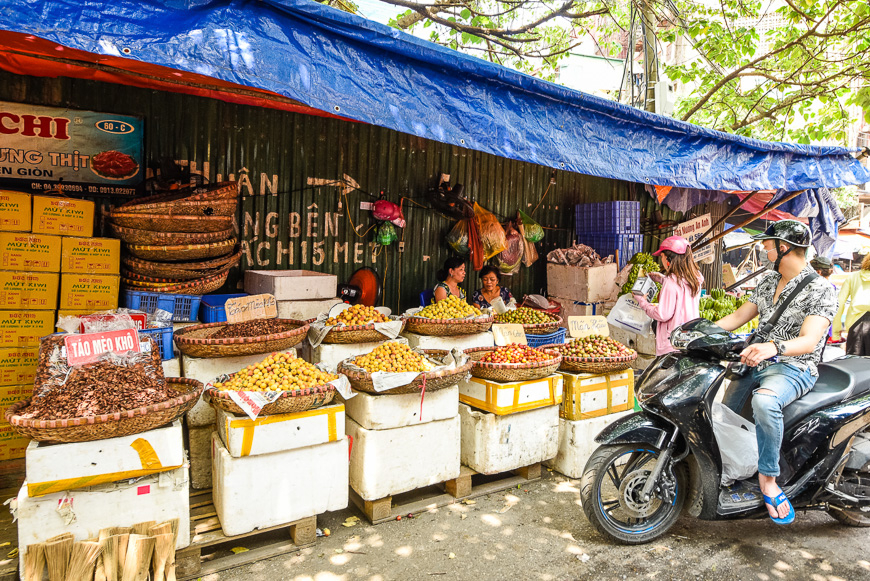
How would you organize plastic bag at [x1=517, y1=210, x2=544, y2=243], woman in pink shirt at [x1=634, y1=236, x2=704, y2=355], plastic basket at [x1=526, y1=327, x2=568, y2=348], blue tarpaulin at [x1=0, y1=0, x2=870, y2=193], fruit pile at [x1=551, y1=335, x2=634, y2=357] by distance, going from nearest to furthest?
blue tarpaulin at [x1=0, y1=0, x2=870, y2=193], fruit pile at [x1=551, y1=335, x2=634, y2=357], plastic basket at [x1=526, y1=327, x2=568, y2=348], woman in pink shirt at [x1=634, y1=236, x2=704, y2=355], plastic bag at [x1=517, y1=210, x2=544, y2=243]

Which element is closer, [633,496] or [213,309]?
[633,496]

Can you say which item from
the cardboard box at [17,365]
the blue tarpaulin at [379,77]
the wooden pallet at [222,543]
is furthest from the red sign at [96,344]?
the blue tarpaulin at [379,77]

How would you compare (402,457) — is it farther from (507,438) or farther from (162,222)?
(162,222)

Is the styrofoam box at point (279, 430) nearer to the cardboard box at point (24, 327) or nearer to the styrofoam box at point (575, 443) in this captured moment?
the cardboard box at point (24, 327)

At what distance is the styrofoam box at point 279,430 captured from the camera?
10.2 ft

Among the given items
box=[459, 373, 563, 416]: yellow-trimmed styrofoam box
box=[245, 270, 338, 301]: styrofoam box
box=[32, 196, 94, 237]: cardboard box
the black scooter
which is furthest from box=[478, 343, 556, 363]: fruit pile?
box=[32, 196, 94, 237]: cardboard box

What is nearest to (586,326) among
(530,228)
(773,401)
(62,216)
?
(773,401)

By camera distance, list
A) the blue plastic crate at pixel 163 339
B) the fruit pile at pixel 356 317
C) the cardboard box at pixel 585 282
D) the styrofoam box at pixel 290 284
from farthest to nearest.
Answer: the cardboard box at pixel 585 282
the styrofoam box at pixel 290 284
the fruit pile at pixel 356 317
the blue plastic crate at pixel 163 339

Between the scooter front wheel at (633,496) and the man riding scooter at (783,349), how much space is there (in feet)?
1.71

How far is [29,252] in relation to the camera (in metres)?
3.90

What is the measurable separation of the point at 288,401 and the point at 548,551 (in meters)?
1.86

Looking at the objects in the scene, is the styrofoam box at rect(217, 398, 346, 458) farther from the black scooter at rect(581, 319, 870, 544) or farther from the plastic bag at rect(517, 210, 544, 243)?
the plastic bag at rect(517, 210, 544, 243)

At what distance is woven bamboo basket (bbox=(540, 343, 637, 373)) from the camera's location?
14.7 feet

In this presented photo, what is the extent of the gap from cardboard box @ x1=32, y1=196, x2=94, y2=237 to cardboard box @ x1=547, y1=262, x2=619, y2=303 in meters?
5.38
